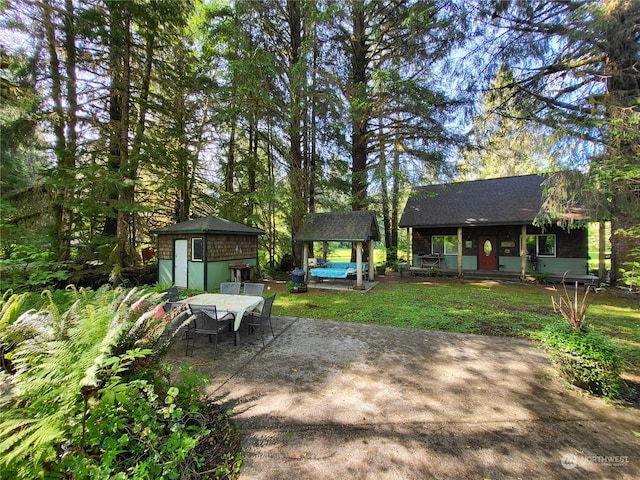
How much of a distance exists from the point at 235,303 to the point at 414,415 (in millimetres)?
3812

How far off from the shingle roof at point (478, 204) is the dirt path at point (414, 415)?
32.1 ft

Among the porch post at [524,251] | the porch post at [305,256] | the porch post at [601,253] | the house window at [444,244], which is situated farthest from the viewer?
the house window at [444,244]

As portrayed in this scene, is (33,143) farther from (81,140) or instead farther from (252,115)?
(252,115)

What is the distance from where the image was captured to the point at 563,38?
27.2 feet

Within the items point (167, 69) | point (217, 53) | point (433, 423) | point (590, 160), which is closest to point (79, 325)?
point (433, 423)

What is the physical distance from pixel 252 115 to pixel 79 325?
11392mm

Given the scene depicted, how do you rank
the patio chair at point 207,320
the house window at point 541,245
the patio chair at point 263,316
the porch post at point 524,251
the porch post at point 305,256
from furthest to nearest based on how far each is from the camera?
the house window at point 541,245, the porch post at point 524,251, the porch post at point 305,256, the patio chair at point 263,316, the patio chair at point 207,320

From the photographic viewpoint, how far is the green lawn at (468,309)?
19.8ft

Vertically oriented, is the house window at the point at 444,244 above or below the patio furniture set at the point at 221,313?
above

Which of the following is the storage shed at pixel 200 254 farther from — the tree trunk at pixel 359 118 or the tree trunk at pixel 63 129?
the tree trunk at pixel 359 118

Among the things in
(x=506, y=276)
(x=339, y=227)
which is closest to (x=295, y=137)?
(x=339, y=227)

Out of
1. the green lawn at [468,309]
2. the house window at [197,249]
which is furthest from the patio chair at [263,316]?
the house window at [197,249]

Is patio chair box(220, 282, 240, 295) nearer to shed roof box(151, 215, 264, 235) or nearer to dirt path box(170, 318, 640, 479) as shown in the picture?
dirt path box(170, 318, 640, 479)

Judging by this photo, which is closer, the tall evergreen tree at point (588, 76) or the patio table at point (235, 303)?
the patio table at point (235, 303)
